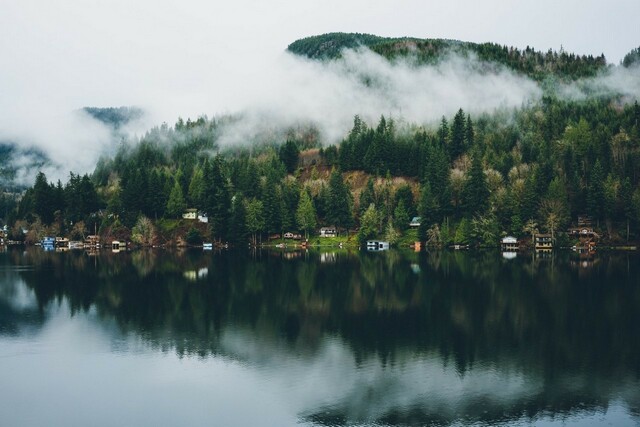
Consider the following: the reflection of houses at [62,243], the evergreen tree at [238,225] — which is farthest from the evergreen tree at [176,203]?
the reflection of houses at [62,243]

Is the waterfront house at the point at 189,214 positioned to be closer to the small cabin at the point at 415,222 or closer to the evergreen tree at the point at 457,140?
the small cabin at the point at 415,222

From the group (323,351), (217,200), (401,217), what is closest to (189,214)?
(217,200)

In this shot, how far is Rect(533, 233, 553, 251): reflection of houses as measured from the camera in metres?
140

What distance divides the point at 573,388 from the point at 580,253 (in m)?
101

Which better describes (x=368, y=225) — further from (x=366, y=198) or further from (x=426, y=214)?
(x=426, y=214)

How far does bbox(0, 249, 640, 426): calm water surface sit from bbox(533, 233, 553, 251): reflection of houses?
58453mm

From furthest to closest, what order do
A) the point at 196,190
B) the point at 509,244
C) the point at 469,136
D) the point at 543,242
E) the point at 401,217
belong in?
the point at 469,136
the point at 196,190
the point at 401,217
the point at 543,242
the point at 509,244

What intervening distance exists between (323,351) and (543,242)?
369ft

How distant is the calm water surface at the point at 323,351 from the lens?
104 ft

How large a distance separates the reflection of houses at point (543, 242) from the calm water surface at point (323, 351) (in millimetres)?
58453

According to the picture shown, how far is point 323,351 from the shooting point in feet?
140

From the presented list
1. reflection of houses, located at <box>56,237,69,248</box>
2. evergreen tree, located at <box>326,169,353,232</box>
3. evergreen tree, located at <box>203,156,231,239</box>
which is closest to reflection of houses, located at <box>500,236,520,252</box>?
evergreen tree, located at <box>326,169,353,232</box>

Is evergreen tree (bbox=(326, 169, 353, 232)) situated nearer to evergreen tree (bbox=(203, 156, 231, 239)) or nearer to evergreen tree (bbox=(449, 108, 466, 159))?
evergreen tree (bbox=(203, 156, 231, 239))

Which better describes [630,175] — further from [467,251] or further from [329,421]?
[329,421]
